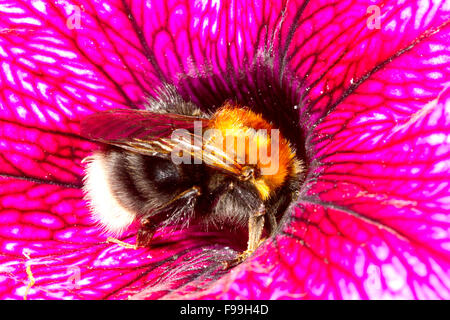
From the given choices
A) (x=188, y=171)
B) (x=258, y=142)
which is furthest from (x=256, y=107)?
(x=188, y=171)

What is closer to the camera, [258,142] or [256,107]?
[258,142]

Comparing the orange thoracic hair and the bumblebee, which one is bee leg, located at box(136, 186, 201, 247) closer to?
the bumblebee

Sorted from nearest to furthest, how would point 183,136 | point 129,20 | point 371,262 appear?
point 371,262 → point 183,136 → point 129,20

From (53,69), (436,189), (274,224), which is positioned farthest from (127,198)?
(436,189)

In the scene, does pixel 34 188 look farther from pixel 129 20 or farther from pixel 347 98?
pixel 347 98

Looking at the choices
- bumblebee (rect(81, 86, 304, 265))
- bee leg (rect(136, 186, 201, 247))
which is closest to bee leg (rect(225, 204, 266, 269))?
bumblebee (rect(81, 86, 304, 265))

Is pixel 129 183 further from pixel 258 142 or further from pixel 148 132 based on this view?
pixel 258 142
